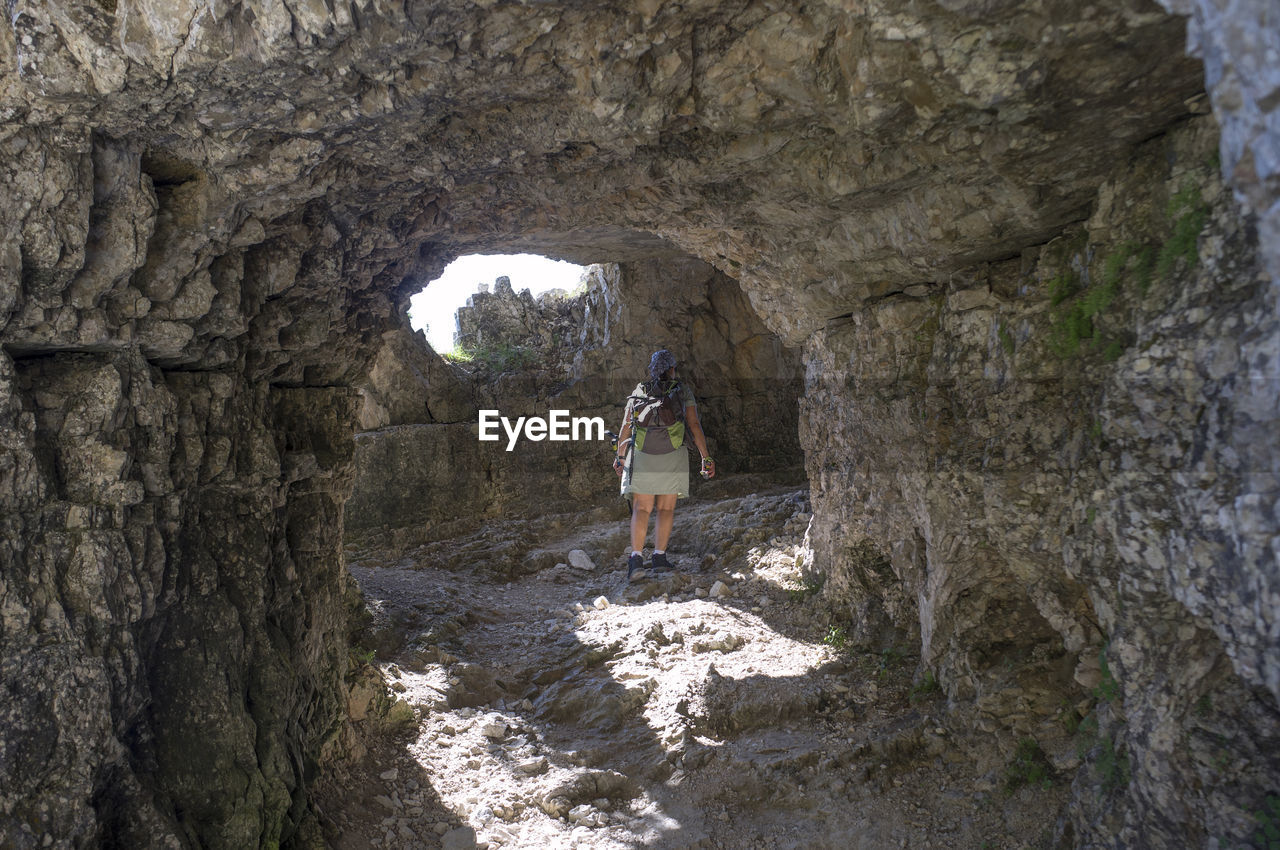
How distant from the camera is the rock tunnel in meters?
2.33

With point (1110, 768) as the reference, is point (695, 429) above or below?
above

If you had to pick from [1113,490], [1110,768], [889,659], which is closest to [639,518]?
[889,659]

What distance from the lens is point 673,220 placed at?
4.72m

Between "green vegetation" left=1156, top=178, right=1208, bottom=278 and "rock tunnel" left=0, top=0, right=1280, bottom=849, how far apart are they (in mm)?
12

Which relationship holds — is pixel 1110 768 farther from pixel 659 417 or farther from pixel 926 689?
pixel 659 417

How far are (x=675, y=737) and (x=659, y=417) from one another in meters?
3.23

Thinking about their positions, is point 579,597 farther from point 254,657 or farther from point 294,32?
point 294,32

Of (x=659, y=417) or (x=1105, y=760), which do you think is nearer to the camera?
(x=1105, y=760)

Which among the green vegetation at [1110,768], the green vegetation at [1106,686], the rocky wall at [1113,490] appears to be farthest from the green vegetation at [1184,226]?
the green vegetation at [1110,768]

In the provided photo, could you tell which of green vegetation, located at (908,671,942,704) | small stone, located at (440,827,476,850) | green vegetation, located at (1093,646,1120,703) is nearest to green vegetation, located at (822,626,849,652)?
green vegetation, located at (908,671,942,704)

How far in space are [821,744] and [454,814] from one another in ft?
6.61

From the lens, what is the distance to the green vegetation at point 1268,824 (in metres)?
2.19

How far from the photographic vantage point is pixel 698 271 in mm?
11172

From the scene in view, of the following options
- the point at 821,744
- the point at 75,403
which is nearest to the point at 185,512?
the point at 75,403
